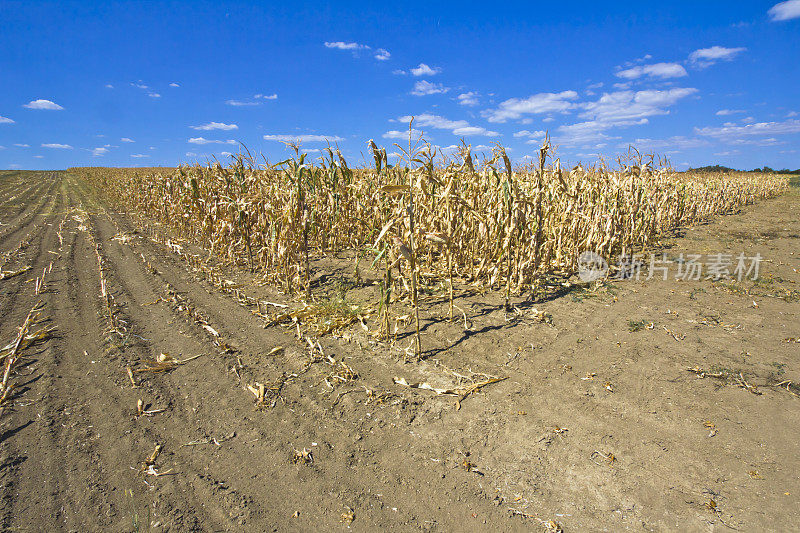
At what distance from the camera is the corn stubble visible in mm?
5395

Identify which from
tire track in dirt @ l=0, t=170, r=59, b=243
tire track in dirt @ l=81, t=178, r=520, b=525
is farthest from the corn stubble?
tire track in dirt @ l=0, t=170, r=59, b=243

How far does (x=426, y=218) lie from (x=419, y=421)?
13.2 feet

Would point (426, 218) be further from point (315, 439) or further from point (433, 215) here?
point (315, 439)

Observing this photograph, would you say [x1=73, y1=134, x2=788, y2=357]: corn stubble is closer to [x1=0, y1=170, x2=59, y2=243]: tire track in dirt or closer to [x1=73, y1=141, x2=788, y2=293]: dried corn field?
[x1=73, y1=141, x2=788, y2=293]: dried corn field

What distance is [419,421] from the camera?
3234 mm

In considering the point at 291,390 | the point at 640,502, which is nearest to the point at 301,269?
the point at 291,390

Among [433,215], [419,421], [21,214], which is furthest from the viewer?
[21,214]

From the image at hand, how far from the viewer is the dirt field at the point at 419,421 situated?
243cm

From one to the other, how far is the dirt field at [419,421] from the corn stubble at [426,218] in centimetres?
84

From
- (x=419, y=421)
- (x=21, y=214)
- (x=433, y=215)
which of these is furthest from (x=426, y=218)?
(x=21, y=214)

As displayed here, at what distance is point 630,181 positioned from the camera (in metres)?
7.98

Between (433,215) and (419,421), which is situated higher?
(433,215)

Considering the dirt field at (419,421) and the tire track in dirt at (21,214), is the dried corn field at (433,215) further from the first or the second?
the tire track in dirt at (21,214)

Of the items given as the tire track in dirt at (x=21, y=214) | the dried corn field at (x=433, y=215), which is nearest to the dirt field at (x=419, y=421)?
the dried corn field at (x=433, y=215)
